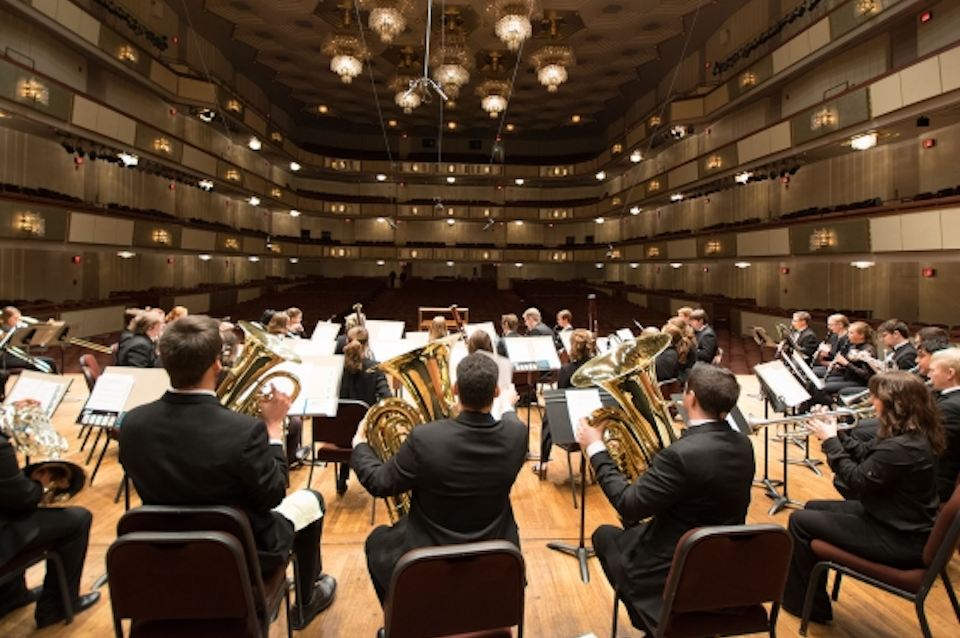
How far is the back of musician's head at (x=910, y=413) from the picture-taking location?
2.48m

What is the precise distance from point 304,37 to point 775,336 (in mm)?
17895

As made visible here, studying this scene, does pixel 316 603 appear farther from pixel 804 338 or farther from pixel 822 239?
pixel 822 239

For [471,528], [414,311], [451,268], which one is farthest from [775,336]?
[451,268]

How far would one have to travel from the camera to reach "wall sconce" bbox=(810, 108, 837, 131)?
483 inches

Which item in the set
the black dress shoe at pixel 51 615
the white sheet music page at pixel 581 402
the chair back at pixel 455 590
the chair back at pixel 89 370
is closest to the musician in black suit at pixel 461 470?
the chair back at pixel 455 590

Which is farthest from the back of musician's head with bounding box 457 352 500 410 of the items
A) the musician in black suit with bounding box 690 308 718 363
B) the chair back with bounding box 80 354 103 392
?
the musician in black suit with bounding box 690 308 718 363

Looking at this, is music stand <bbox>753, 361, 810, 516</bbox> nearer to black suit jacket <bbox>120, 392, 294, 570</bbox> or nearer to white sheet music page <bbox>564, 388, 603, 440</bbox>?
white sheet music page <bbox>564, 388, 603, 440</bbox>

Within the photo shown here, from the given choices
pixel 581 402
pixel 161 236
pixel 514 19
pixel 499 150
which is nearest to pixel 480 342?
pixel 581 402

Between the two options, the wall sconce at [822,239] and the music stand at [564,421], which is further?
the wall sconce at [822,239]

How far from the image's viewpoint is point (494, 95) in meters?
16.5

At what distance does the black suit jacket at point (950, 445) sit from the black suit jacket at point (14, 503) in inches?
175

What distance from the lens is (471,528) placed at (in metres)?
2.13

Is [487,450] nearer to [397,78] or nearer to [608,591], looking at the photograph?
[608,591]

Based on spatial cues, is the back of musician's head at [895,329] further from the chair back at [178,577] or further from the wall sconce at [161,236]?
the wall sconce at [161,236]
